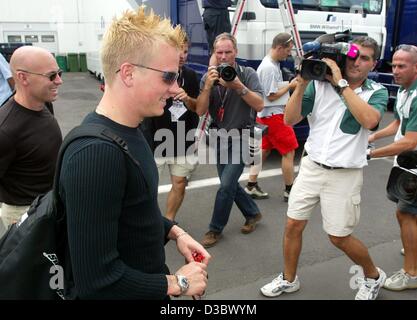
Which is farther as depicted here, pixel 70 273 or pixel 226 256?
pixel 226 256

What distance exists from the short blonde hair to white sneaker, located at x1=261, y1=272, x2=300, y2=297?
2.18m

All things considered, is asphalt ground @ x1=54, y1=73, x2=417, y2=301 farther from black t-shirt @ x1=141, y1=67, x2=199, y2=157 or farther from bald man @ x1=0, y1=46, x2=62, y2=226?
bald man @ x1=0, y1=46, x2=62, y2=226

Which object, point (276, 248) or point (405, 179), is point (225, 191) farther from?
point (405, 179)

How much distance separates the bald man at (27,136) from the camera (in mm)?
2240

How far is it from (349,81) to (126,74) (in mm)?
1797

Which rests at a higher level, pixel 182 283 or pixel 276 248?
pixel 182 283

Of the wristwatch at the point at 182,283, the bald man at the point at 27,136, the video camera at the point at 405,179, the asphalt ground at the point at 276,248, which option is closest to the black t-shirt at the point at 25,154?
the bald man at the point at 27,136

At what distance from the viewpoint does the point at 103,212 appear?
1.16 metres

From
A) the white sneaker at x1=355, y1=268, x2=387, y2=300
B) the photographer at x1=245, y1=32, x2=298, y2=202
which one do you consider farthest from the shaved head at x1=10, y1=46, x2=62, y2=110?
the photographer at x1=245, y1=32, x2=298, y2=202

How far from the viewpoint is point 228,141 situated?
366 centimetres

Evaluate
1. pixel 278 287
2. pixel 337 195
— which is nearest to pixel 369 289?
pixel 278 287

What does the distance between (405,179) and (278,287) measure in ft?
4.04
